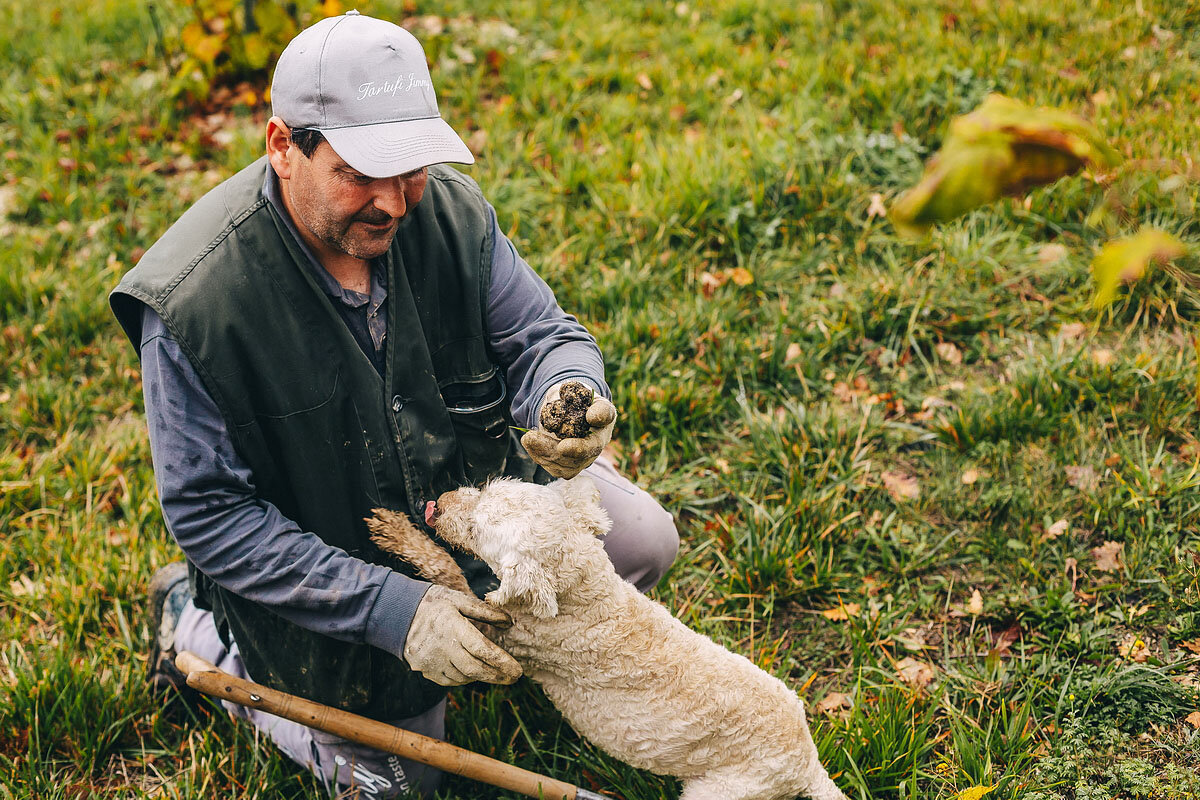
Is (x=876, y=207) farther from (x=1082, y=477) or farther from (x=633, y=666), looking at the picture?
(x=633, y=666)

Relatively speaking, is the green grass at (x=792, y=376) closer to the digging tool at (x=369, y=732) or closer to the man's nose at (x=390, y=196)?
the digging tool at (x=369, y=732)

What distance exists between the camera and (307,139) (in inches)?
92.4

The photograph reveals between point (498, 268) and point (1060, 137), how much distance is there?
2.19 meters

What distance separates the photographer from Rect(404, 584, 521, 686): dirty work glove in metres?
2.31

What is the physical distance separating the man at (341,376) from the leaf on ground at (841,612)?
135cm

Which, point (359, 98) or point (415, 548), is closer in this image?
point (359, 98)

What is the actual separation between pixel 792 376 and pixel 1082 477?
1.31 meters

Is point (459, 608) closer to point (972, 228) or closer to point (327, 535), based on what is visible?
point (327, 535)

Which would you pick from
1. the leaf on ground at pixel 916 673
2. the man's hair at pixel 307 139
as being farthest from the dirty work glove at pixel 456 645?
the leaf on ground at pixel 916 673

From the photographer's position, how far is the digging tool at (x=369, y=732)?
242cm

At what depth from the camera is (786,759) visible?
2434 mm

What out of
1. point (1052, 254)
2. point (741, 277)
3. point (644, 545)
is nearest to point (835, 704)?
point (644, 545)

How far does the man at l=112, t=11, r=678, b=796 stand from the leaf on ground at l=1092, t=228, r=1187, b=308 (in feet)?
5.22

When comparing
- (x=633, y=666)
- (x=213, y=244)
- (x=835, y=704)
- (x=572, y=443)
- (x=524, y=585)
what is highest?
(x=213, y=244)
